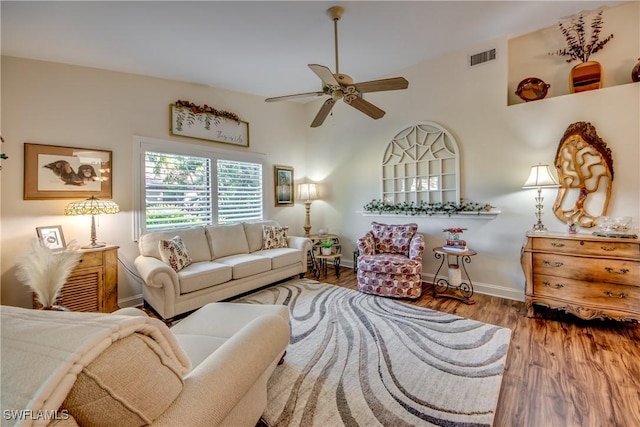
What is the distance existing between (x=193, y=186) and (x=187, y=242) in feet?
3.22

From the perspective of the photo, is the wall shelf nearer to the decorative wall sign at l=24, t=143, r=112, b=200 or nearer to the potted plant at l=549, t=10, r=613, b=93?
the potted plant at l=549, t=10, r=613, b=93

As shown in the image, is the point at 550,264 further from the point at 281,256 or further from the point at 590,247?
the point at 281,256

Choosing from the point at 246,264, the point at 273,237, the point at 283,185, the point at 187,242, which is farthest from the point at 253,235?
the point at 283,185

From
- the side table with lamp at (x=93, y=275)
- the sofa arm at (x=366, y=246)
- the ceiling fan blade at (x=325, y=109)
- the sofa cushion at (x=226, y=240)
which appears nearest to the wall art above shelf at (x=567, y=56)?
the ceiling fan blade at (x=325, y=109)

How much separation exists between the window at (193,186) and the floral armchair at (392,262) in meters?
2.21

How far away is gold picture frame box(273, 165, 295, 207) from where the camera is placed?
16.7 ft

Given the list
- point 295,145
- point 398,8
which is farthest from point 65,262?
point 295,145

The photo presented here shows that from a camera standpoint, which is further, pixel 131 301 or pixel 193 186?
pixel 193 186

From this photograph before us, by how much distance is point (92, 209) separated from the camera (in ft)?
9.24

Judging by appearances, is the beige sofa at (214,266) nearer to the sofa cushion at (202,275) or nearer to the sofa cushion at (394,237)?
the sofa cushion at (202,275)

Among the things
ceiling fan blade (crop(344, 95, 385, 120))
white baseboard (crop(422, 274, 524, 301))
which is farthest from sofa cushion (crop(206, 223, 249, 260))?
white baseboard (crop(422, 274, 524, 301))

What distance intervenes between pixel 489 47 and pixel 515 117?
3.29 feet

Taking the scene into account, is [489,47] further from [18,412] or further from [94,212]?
[94,212]

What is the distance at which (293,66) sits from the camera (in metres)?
3.67
